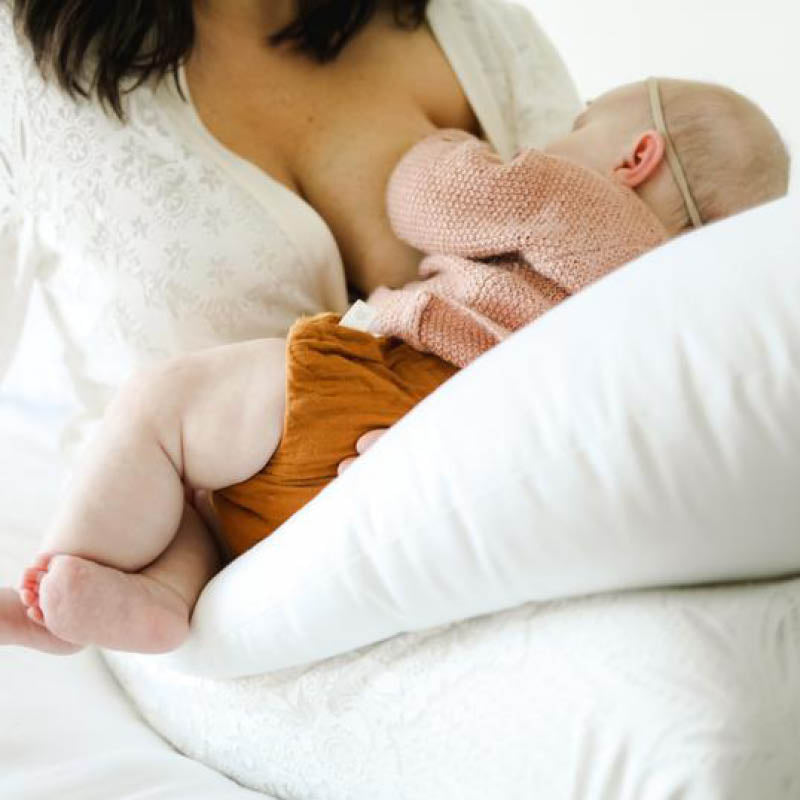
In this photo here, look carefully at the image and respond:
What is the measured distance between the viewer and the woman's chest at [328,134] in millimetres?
1133

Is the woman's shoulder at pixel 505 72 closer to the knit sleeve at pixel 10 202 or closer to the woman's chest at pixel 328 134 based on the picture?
the woman's chest at pixel 328 134

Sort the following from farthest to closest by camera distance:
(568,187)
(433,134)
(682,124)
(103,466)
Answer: (433,134) → (682,124) → (568,187) → (103,466)

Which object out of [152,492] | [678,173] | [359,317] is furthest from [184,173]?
[678,173]

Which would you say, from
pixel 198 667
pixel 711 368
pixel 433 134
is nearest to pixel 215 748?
pixel 198 667

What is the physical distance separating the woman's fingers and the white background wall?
3.54ft

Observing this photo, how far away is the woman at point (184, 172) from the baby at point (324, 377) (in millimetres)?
150

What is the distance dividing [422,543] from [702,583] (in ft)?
0.58

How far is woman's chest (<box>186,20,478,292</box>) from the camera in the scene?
113 centimetres

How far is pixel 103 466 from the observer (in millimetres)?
783

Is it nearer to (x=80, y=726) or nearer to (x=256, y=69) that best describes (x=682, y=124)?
(x=256, y=69)

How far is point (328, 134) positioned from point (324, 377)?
0.47 metres

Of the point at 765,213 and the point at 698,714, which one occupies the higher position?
the point at 765,213

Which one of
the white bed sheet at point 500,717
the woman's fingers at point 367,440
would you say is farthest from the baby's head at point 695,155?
the white bed sheet at point 500,717

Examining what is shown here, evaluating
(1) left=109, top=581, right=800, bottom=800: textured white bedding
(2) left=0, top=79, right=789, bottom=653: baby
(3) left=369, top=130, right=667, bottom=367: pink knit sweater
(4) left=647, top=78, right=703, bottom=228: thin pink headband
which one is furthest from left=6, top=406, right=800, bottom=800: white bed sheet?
(4) left=647, top=78, right=703, bottom=228: thin pink headband
